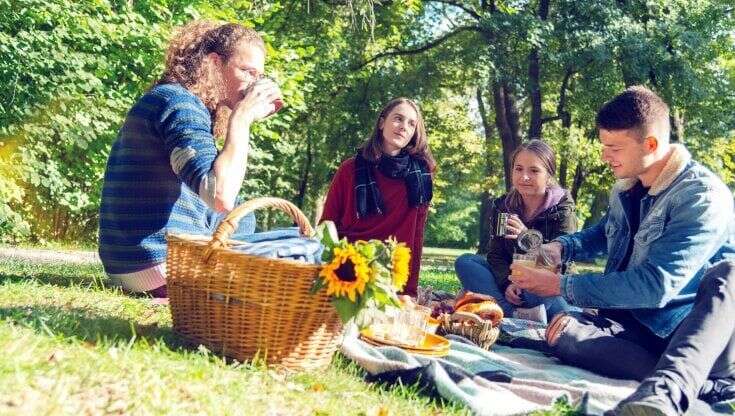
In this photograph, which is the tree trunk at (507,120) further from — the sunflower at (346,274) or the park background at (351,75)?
the sunflower at (346,274)

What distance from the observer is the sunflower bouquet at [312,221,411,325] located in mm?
3113

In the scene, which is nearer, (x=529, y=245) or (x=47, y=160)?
(x=529, y=245)

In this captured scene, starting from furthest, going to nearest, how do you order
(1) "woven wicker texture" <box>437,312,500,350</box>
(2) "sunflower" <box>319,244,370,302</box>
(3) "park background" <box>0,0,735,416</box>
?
(1) "woven wicker texture" <box>437,312,500,350</box>, (2) "sunflower" <box>319,244,370,302</box>, (3) "park background" <box>0,0,735,416</box>

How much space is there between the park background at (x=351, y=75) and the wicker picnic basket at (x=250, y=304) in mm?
6897

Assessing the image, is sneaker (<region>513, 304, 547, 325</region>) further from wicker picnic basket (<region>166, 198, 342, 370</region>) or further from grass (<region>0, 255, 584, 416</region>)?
wicker picnic basket (<region>166, 198, 342, 370</region>)

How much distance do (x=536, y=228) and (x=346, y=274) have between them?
3161mm

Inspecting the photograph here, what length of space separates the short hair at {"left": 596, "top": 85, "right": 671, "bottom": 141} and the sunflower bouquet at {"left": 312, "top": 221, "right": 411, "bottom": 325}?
154 centimetres

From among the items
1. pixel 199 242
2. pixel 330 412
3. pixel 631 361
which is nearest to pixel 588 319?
pixel 631 361

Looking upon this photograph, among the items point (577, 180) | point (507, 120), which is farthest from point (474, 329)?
point (577, 180)

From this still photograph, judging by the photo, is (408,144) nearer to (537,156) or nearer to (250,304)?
(537,156)

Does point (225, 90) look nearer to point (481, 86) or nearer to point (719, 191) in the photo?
point (719, 191)

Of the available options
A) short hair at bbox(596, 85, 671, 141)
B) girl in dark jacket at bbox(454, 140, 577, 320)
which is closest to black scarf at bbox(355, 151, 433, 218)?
girl in dark jacket at bbox(454, 140, 577, 320)

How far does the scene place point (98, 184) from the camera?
41.1ft

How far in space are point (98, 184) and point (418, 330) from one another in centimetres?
971
